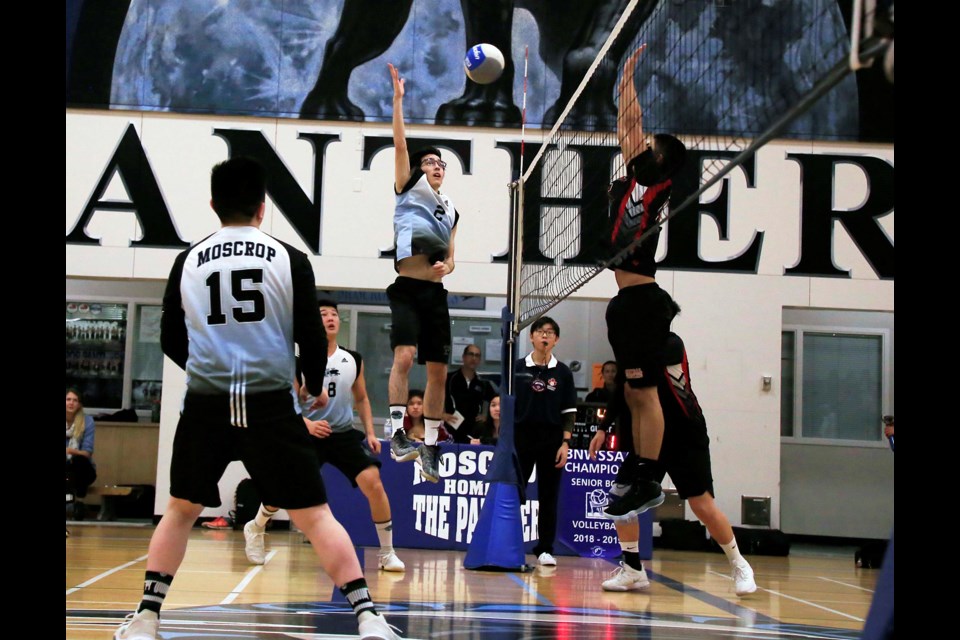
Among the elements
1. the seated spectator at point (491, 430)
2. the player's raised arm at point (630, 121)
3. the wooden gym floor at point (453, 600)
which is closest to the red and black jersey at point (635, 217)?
the player's raised arm at point (630, 121)

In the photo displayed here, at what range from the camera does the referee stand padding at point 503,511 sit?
8.12 meters

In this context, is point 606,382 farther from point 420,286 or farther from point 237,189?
point 237,189

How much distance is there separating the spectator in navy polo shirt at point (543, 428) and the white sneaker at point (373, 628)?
531 cm

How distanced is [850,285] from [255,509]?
327 inches

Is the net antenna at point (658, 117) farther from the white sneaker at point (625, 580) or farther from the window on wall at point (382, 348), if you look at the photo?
the window on wall at point (382, 348)

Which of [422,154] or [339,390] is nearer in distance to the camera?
[422,154]

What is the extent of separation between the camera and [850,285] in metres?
13.1

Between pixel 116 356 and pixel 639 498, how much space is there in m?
10.9

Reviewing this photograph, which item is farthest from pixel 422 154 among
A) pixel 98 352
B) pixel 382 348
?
pixel 98 352

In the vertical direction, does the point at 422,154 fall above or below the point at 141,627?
above

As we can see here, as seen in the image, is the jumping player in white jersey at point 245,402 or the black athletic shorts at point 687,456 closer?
the jumping player in white jersey at point 245,402

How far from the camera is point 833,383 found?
14.3 metres

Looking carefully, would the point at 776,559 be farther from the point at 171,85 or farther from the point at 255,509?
the point at 171,85
